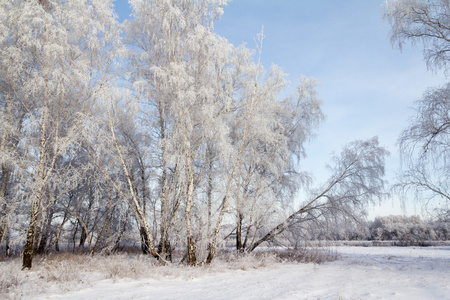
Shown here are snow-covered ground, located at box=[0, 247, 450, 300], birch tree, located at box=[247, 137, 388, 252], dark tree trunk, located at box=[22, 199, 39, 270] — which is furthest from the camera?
birch tree, located at box=[247, 137, 388, 252]

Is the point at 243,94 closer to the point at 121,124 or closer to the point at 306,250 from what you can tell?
the point at 121,124

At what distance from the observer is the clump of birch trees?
867cm

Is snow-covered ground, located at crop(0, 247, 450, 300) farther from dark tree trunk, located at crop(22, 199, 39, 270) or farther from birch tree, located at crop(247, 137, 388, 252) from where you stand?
birch tree, located at crop(247, 137, 388, 252)

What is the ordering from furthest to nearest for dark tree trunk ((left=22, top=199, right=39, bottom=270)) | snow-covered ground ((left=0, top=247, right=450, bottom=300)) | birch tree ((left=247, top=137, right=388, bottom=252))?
birch tree ((left=247, top=137, right=388, bottom=252)) → dark tree trunk ((left=22, top=199, right=39, bottom=270)) → snow-covered ground ((left=0, top=247, right=450, bottom=300))

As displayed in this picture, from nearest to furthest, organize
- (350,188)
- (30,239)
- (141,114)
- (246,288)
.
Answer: (246,288)
(30,239)
(141,114)
(350,188)

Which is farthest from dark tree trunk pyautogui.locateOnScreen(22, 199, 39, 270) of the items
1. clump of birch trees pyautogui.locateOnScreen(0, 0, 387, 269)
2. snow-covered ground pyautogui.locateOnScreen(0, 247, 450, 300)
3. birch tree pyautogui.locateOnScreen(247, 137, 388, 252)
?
birch tree pyautogui.locateOnScreen(247, 137, 388, 252)

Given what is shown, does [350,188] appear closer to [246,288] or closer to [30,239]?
[246,288]

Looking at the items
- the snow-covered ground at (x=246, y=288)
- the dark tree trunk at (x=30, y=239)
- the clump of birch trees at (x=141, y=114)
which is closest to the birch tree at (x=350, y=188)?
the clump of birch trees at (x=141, y=114)

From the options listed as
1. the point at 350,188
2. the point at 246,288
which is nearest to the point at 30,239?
the point at 246,288

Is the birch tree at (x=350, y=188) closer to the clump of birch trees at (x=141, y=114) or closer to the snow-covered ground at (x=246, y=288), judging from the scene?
the clump of birch trees at (x=141, y=114)

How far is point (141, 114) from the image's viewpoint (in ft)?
33.9

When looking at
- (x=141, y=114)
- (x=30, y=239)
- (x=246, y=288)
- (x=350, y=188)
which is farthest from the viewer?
(x=350, y=188)

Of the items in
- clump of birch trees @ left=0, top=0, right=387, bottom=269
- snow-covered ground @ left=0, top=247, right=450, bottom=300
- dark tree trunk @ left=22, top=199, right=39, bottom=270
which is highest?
clump of birch trees @ left=0, top=0, right=387, bottom=269

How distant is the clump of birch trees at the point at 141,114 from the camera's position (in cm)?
867
